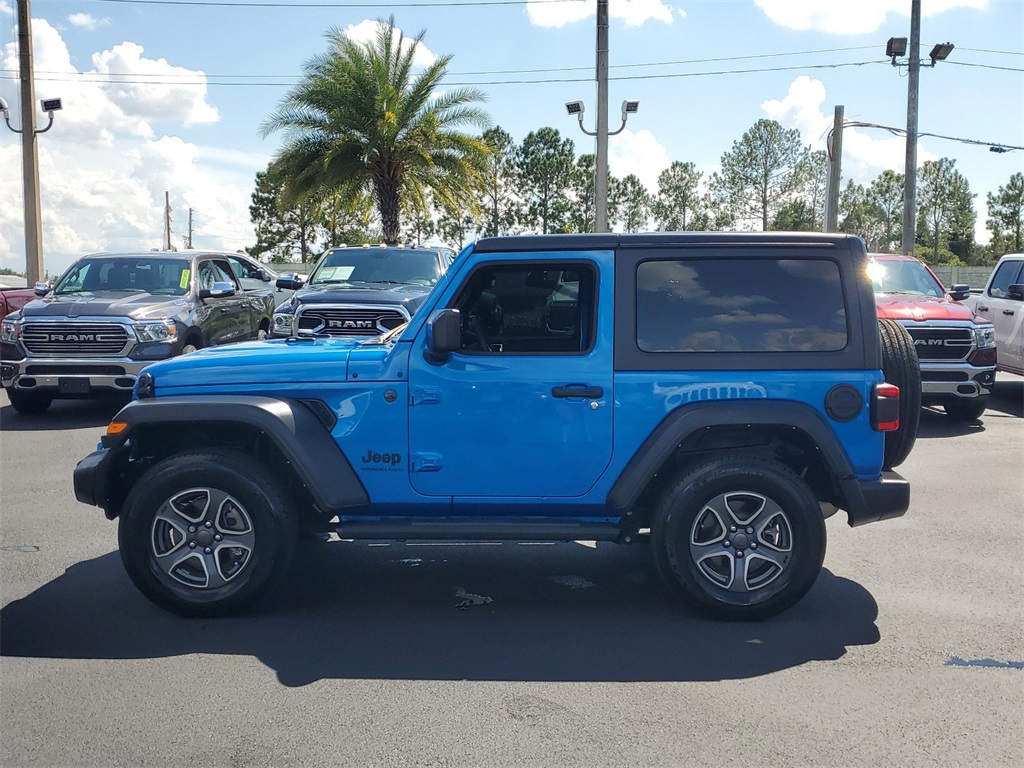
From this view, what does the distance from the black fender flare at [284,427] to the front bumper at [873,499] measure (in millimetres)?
2386

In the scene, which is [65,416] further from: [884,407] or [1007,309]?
[1007,309]

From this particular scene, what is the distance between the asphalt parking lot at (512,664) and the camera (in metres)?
3.59

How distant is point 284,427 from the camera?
4.74 meters

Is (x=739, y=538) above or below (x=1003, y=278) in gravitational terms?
below


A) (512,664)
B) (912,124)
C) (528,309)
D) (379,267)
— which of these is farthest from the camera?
(912,124)

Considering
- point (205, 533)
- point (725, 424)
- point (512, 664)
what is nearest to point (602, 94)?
point (725, 424)

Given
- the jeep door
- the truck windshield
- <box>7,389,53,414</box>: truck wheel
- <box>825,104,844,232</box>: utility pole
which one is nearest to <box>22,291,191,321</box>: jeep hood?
A: <box>7,389,53,414</box>: truck wheel

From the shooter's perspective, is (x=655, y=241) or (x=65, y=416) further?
(x=65, y=416)

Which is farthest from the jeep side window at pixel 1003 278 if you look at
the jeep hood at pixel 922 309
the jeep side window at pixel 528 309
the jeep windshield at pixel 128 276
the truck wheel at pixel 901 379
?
the jeep windshield at pixel 128 276

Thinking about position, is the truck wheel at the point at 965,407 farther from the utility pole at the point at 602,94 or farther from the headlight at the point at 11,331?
the headlight at the point at 11,331

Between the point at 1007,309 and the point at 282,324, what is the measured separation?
9187 millimetres

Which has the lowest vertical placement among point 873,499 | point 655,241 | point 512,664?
point 512,664

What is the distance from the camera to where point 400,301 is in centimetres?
1134

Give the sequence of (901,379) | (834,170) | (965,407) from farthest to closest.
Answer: (834,170) < (965,407) < (901,379)
